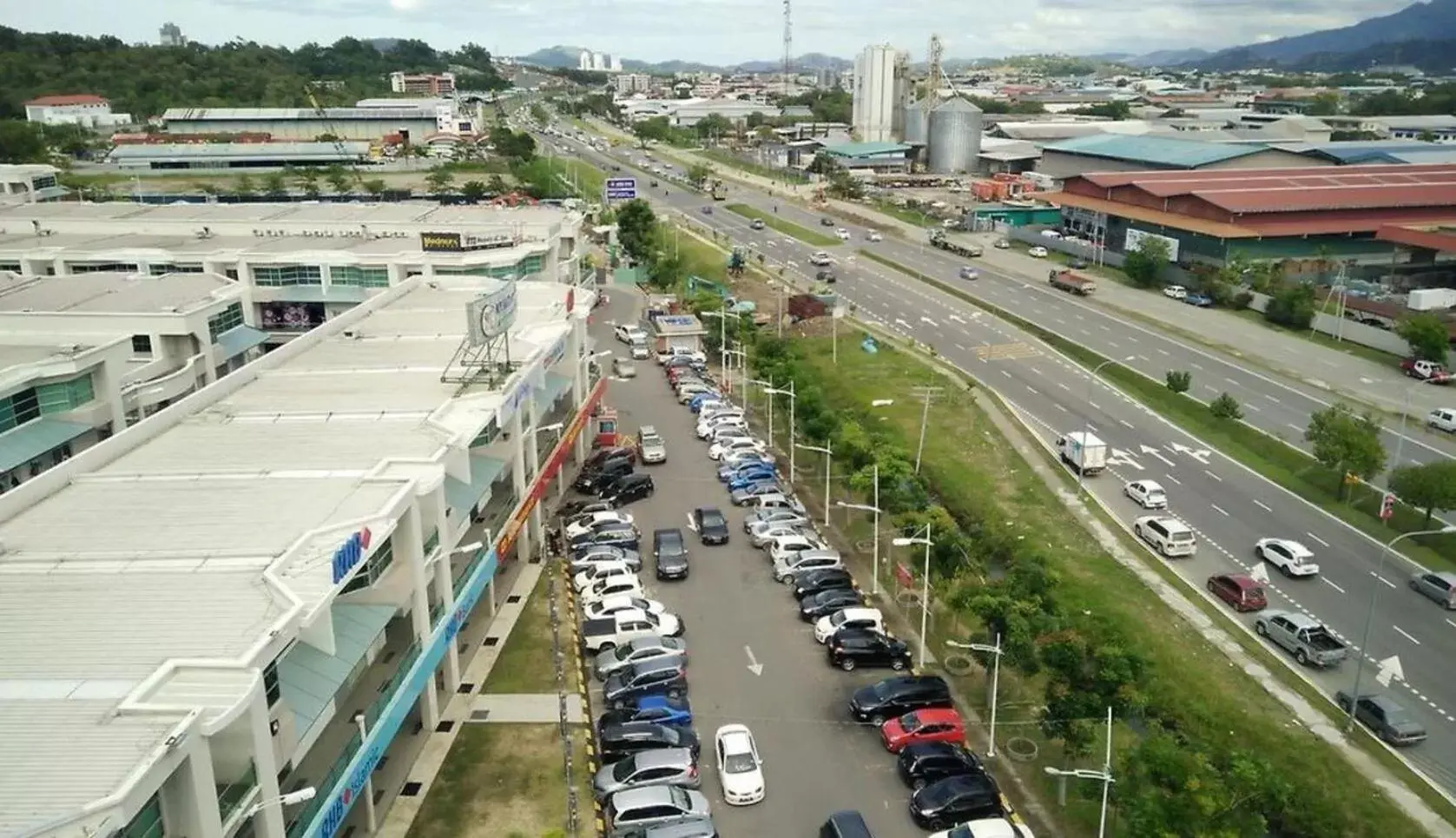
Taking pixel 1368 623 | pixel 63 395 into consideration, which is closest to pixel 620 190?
pixel 63 395

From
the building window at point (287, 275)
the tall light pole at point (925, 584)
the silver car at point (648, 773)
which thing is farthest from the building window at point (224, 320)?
the tall light pole at point (925, 584)

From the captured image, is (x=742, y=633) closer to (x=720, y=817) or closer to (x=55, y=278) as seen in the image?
(x=720, y=817)

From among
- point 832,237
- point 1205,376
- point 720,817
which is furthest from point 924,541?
point 832,237

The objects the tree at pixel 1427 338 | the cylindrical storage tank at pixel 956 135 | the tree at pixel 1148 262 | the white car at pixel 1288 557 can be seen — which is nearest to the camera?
the white car at pixel 1288 557

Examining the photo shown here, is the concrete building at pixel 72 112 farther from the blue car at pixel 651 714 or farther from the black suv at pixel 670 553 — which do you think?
the blue car at pixel 651 714

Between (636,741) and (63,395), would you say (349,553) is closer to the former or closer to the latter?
(636,741)

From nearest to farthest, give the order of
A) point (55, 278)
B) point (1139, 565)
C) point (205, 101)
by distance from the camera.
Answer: point (1139, 565), point (55, 278), point (205, 101)
